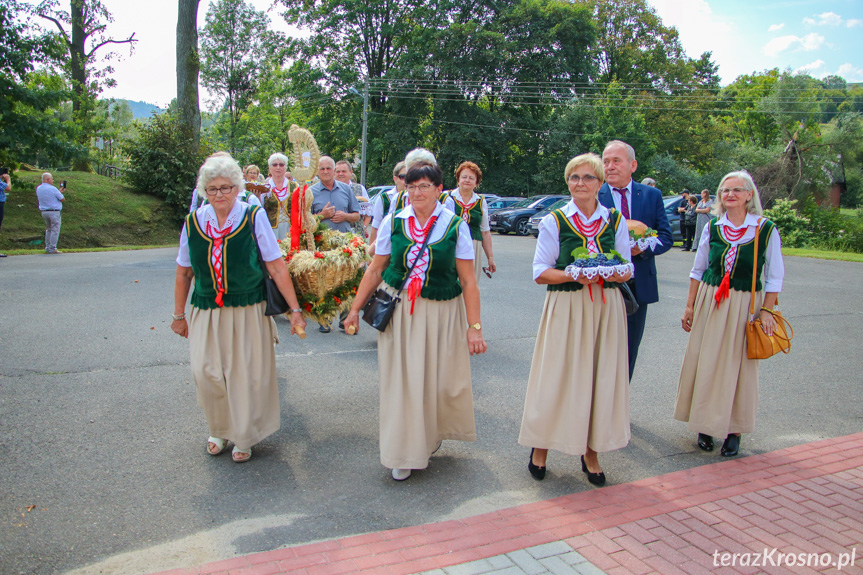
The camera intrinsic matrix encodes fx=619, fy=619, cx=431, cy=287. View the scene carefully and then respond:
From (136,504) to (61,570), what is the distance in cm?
67

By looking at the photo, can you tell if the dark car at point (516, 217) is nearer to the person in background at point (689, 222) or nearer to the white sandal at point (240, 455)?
the person in background at point (689, 222)

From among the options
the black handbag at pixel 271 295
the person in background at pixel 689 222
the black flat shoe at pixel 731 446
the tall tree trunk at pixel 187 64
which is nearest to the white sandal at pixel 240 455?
the black handbag at pixel 271 295

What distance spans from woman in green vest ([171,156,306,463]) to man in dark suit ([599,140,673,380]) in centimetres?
257

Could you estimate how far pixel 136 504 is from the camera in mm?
3689

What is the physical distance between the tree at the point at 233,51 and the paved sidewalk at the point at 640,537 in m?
48.3

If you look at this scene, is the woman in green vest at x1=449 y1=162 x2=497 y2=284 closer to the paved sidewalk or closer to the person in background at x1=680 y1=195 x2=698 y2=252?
the paved sidewalk

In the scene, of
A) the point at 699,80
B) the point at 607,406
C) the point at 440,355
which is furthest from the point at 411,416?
the point at 699,80

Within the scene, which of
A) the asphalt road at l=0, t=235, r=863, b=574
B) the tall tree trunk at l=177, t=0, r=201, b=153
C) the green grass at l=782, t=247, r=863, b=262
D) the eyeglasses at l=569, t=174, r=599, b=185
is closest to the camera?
the asphalt road at l=0, t=235, r=863, b=574

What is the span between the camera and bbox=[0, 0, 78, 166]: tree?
679 inches

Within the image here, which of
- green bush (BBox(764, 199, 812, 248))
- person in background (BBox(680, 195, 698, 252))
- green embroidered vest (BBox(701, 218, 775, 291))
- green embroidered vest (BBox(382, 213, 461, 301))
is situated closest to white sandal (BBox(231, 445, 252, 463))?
green embroidered vest (BBox(382, 213, 461, 301))

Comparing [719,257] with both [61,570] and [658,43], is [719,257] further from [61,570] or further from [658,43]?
[658,43]

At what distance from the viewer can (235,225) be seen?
13.8 feet

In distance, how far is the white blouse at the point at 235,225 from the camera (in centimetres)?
418

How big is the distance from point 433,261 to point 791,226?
2439 cm
